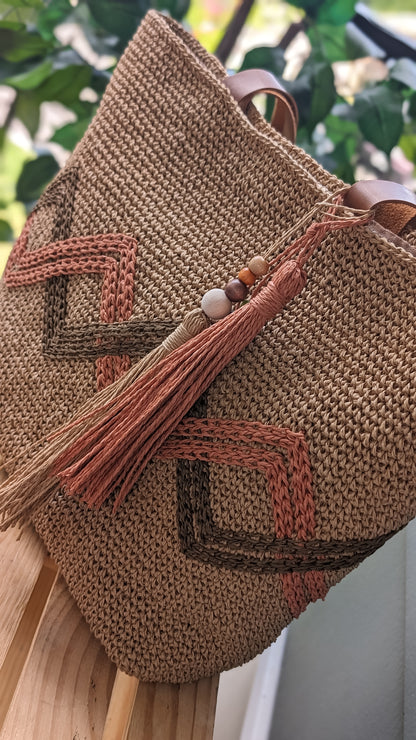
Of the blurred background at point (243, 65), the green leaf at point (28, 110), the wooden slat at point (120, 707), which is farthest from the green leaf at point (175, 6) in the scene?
the wooden slat at point (120, 707)

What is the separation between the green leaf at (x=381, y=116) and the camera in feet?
3.07

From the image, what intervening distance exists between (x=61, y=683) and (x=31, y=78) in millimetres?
850

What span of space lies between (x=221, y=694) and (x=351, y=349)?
1.97 feet

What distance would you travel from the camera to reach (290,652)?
0.87 metres

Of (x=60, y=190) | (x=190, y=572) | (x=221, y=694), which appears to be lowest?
(x=221, y=694)

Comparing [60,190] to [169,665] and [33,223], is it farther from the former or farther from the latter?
[169,665]

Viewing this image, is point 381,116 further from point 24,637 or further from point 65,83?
point 24,637

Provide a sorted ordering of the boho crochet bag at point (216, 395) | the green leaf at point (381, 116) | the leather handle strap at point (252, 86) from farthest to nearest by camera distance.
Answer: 1. the green leaf at point (381, 116)
2. the leather handle strap at point (252, 86)
3. the boho crochet bag at point (216, 395)

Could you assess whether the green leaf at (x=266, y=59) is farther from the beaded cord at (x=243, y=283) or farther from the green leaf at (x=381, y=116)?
the beaded cord at (x=243, y=283)

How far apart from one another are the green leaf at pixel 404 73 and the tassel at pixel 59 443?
670 millimetres

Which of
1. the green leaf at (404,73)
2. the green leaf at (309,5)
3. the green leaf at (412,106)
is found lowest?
the green leaf at (412,106)

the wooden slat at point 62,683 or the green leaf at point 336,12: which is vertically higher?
the green leaf at point 336,12

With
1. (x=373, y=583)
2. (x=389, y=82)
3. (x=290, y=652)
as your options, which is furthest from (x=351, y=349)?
(x=389, y=82)

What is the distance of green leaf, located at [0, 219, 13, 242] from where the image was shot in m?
1.14
